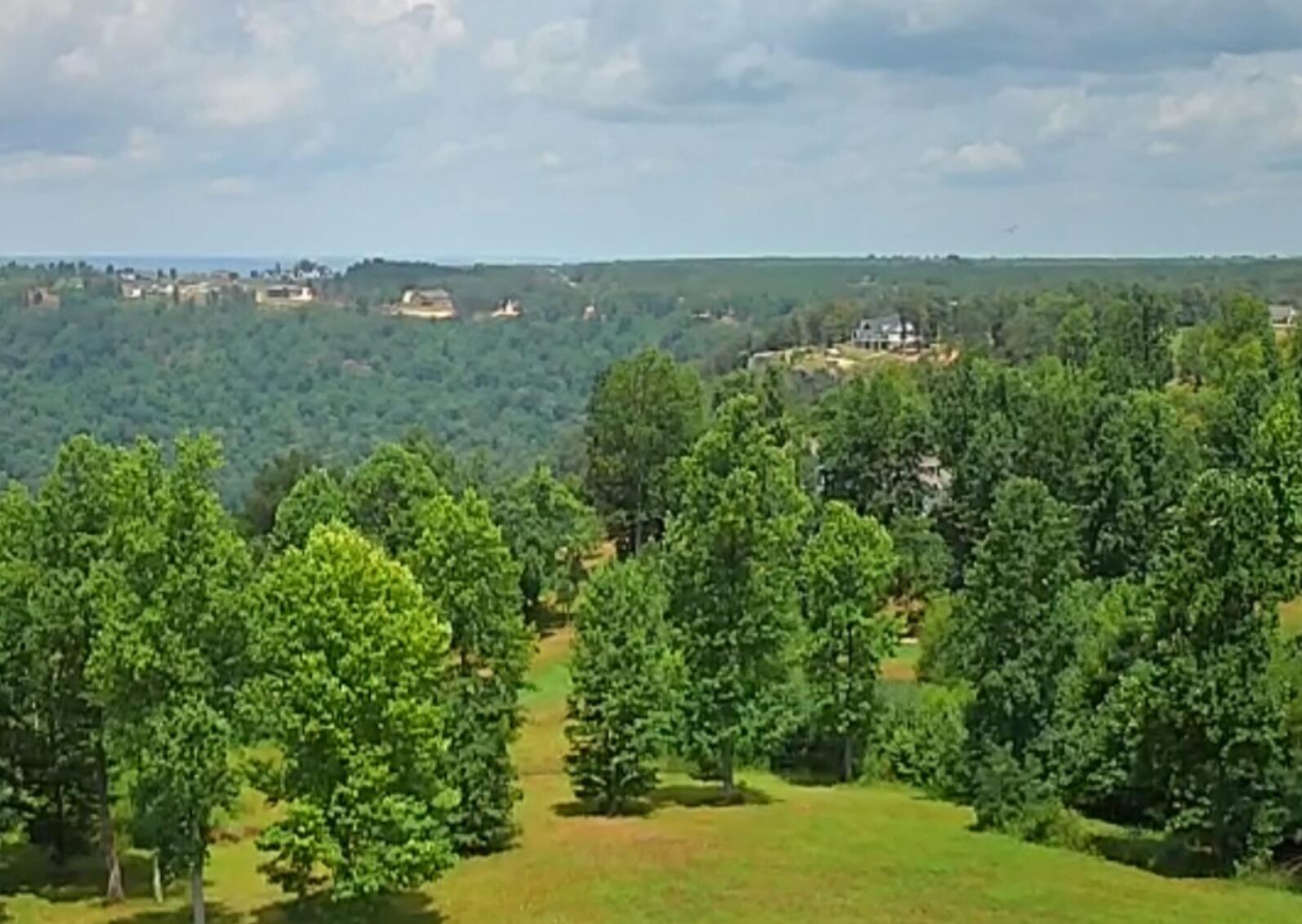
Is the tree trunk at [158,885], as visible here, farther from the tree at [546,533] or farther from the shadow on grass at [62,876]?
the tree at [546,533]

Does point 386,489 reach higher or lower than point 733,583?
lower

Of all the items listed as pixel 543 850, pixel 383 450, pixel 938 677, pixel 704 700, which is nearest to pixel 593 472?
pixel 383 450

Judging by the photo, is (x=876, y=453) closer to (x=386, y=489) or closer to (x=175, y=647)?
(x=386, y=489)

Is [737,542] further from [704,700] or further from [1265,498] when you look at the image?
[1265,498]

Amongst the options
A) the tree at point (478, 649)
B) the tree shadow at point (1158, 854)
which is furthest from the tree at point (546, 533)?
the tree shadow at point (1158, 854)

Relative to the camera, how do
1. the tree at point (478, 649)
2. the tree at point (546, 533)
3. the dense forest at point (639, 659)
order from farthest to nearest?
the tree at point (546, 533), the tree at point (478, 649), the dense forest at point (639, 659)

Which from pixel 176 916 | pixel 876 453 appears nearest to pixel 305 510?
pixel 876 453

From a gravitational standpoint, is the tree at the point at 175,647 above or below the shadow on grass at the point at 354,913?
above
